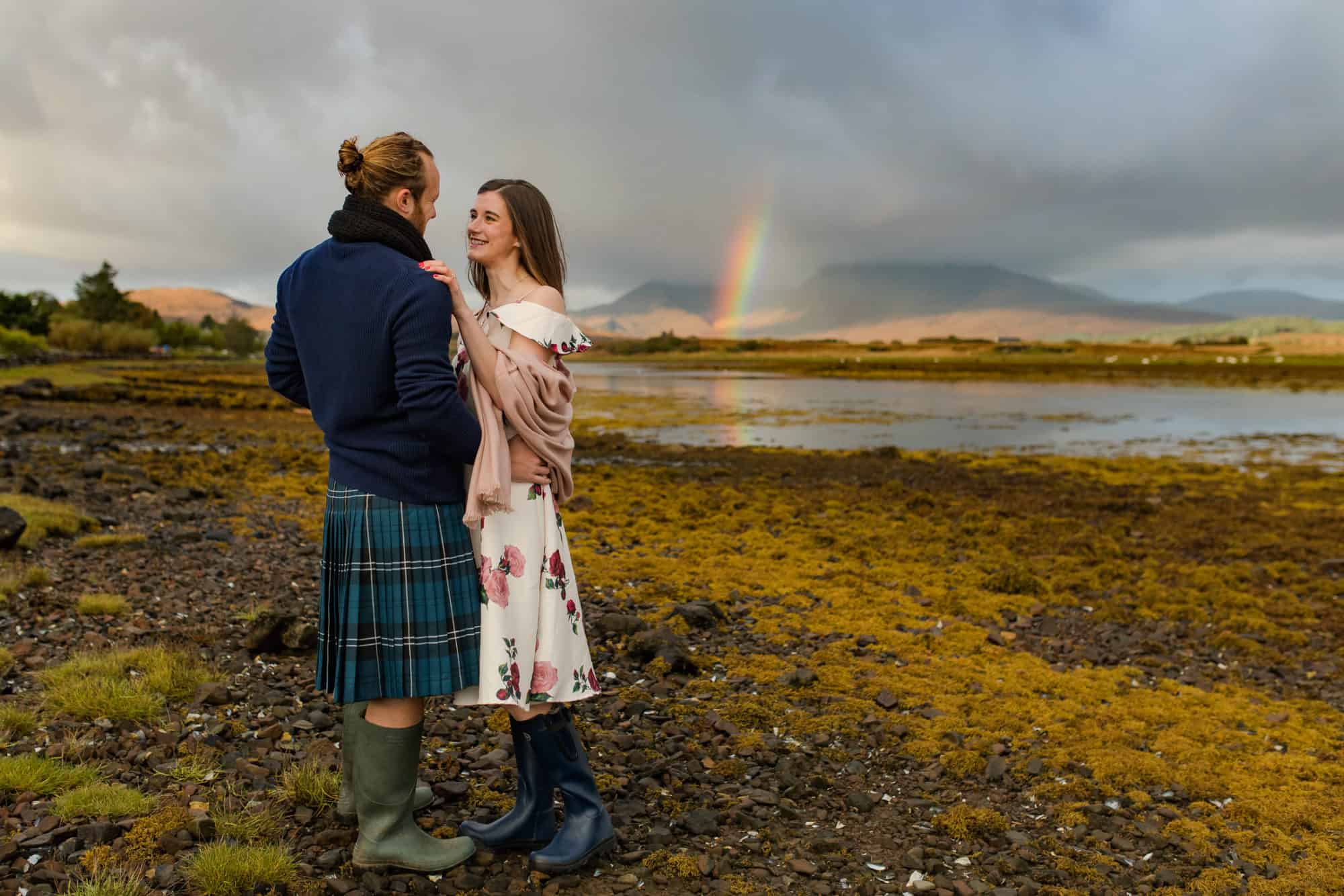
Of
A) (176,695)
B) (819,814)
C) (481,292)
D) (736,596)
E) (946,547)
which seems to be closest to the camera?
(481,292)

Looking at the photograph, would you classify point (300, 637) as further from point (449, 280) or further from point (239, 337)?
point (239, 337)

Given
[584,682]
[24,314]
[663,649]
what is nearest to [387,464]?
[584,682]

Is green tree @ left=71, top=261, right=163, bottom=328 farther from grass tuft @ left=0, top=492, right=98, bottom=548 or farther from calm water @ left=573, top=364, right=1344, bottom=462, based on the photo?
grass tuft @ left=0, top=492, right=98, bottom=548

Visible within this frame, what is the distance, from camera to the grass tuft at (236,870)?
3.47 metres

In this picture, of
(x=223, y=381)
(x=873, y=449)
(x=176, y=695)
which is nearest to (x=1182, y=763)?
(x=176, y=695)

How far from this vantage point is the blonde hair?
3.17 meters

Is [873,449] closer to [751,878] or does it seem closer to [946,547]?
[946,547]

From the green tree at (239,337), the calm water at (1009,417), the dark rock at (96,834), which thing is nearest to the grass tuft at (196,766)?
the dark rock at (96,834)

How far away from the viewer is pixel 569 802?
3.85 meters

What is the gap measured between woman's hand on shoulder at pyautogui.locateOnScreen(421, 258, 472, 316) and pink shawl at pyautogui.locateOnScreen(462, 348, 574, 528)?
220 mm

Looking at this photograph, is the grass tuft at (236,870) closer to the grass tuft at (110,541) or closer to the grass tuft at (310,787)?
the grass tuft at (310,787)

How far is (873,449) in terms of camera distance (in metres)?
24.5

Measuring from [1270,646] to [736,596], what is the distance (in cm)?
541

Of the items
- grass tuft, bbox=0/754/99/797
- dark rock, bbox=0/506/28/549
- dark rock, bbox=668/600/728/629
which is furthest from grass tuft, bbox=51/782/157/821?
dark rock, bbox=0/506/28/549
